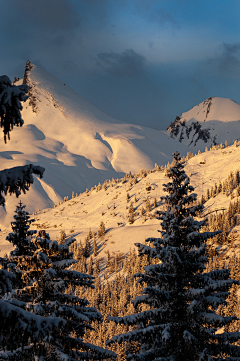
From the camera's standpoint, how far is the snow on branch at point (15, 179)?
6.04 meters

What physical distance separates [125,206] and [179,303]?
9219 cm

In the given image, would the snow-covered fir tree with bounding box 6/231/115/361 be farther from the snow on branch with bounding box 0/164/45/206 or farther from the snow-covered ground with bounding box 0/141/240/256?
the snow-covered ground with bounding box 0/141/240/256

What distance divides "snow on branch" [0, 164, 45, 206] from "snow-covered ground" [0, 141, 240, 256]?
7893 centimetres

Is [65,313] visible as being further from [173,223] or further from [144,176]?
[144,176]

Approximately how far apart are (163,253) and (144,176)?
106049mm

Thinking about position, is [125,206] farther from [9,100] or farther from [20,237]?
[9,100]

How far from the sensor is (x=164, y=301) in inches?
490

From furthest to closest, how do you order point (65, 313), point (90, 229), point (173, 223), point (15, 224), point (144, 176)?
point (144, 176) → point (90, 229) → point (15, 224) → point (173, 223) → point (65, 313)

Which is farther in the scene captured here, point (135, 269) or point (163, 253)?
point (135, 269)

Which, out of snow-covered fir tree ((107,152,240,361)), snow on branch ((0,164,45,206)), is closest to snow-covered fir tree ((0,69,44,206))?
snow on branch ((0,164,45,206))

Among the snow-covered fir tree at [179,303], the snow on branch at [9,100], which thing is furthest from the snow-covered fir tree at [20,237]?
the snow on branch at [9,100]

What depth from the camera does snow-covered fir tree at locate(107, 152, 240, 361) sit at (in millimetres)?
11344

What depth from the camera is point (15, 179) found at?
6180mm

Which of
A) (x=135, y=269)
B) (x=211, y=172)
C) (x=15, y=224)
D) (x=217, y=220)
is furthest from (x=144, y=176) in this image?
(x=15, y=224)
